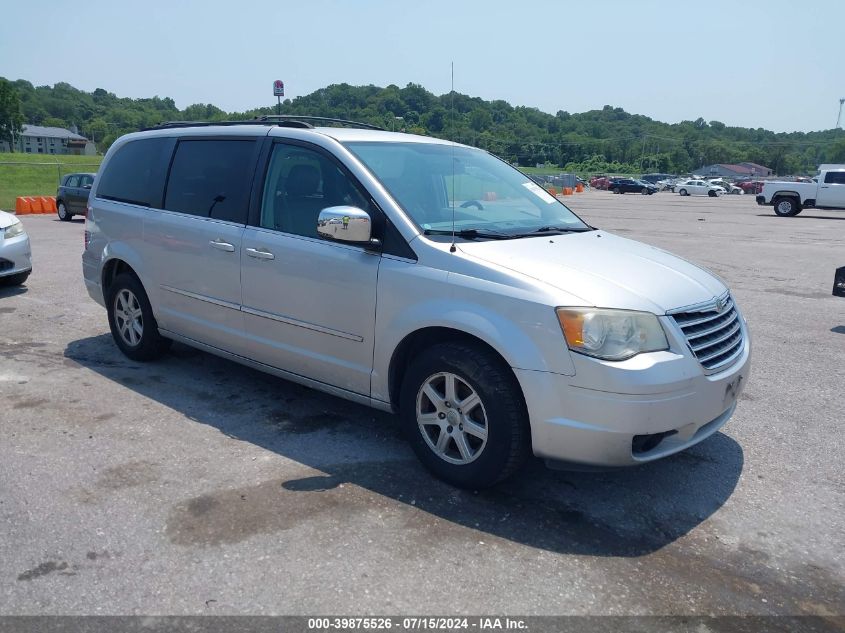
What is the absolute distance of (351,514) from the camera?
11.7 feet

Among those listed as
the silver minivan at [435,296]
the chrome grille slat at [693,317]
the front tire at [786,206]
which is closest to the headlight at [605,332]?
the silver minivan at [435,296]

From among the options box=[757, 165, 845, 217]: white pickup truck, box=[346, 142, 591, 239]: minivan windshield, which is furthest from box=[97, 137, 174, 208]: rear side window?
box=[757, 165, 845, 217]: white pickup truck

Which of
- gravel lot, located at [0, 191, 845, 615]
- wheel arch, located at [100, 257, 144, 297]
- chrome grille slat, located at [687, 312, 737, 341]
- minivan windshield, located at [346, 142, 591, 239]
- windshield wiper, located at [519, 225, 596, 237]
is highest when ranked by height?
minivan windshield, located at [346, 142, 591, 239]

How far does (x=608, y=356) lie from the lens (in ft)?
11.0

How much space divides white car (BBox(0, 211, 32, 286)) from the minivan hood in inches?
282

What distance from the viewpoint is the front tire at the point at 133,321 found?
5.84m

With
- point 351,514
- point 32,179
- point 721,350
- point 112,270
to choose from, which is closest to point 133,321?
point 112,270

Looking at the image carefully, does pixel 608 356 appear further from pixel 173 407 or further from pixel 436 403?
pixel 173 407

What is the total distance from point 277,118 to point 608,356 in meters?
3.15

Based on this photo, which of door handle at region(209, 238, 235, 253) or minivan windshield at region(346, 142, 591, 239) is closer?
minivan windshield at region(346, 142, 591, 239)

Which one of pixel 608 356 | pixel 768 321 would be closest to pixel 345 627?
pixel 608 356

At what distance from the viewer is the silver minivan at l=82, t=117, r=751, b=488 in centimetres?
342

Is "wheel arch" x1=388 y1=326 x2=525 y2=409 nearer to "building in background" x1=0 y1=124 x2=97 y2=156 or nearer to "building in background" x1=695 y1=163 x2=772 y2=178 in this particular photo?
"building in background" x1=695 y1=163 x2=772 y2=178

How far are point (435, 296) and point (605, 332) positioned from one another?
92cm
